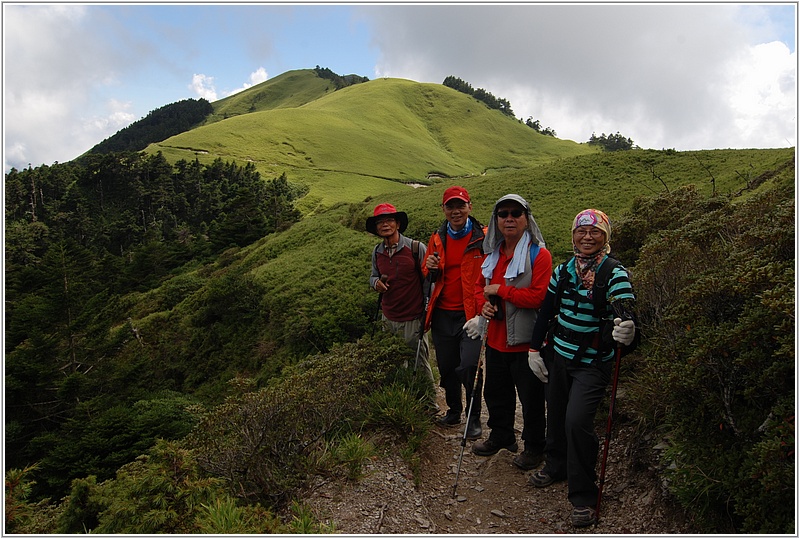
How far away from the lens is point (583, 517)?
3713 mm

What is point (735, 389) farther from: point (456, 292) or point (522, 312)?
point (456, 292)

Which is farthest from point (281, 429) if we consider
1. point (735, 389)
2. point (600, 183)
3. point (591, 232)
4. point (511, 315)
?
point (600, 183)

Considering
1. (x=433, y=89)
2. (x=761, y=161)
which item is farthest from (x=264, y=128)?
(x=761, y=161)

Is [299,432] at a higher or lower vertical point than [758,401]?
lower

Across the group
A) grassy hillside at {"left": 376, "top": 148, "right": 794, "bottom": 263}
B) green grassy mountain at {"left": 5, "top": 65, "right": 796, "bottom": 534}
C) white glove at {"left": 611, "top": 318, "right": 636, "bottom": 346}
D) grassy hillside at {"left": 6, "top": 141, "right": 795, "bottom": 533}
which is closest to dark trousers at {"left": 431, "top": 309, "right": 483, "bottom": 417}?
green grassy mountain at {"left": 5, "top": 65, "right": 796, "bottom": 534}

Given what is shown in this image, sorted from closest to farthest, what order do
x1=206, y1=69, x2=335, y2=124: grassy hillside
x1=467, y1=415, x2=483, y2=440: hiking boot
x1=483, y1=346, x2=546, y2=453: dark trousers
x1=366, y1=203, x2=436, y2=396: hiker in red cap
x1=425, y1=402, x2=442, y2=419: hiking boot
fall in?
1. x1=483, y1=346, x2=546, y2=453: dark trousers
2. x1=467, y1=415, x2=483, y2=440: hiking boot
3. x1=425, y1=402, x2=442, y2=419: hiking boot
4. x1=366, y1=203, x2=436, y2=396: hiker in red cap
5. x1=206, y1=69, x2=335, y2=124: grassy hillside

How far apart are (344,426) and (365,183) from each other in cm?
7327

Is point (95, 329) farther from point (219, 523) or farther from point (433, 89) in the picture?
point (433, 89)

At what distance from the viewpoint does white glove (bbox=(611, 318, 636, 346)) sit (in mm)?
3412

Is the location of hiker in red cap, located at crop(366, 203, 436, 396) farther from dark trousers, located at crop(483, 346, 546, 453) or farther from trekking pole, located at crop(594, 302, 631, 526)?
trekking pole, located at crop(594, 302, 631, 526)

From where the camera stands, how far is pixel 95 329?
2497cm

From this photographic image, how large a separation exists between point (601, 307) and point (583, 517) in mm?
1706

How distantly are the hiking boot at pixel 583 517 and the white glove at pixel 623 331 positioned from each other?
4.61 ft

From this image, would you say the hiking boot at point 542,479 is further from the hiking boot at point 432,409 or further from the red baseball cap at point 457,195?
the red baseball cap at point 457,195
